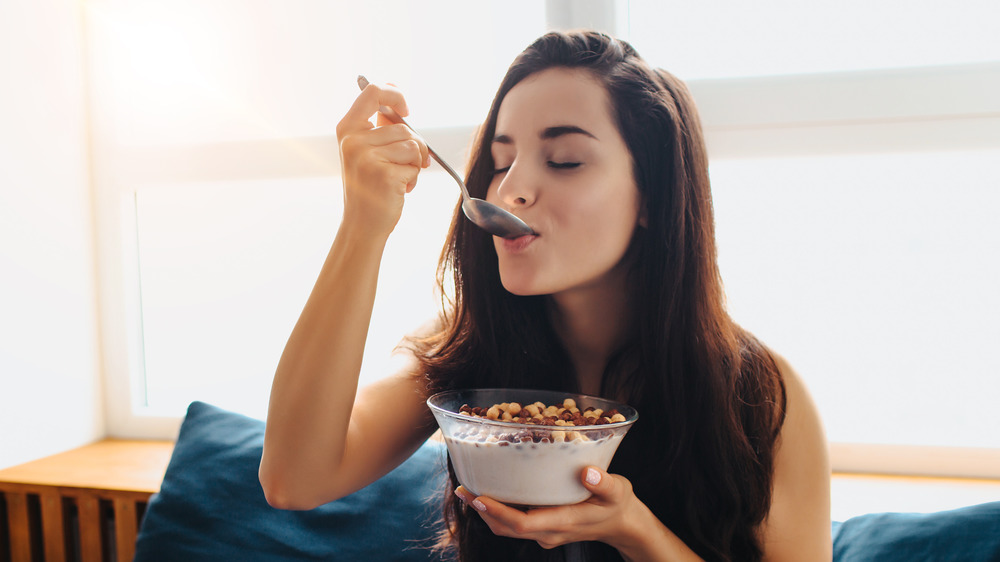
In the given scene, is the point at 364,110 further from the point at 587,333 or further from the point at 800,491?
the point at 800,491

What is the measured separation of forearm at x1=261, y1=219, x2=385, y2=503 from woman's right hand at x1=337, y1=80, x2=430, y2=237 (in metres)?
0.03

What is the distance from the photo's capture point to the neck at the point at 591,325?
116 centimetres

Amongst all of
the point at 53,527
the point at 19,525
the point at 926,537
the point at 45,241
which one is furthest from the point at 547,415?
the point at 45,241

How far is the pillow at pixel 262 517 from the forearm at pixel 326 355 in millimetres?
463

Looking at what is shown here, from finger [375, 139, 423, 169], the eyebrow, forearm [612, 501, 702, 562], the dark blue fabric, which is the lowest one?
the dark blue fabric

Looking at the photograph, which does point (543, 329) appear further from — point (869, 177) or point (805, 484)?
point (869, 177)

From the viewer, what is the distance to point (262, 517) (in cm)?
134

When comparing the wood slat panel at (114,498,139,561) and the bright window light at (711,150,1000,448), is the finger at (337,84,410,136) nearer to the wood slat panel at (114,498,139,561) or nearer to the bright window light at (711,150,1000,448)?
the bright window light at (711,150,1000,448)

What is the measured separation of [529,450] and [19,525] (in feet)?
5.78

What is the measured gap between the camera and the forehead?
99 centimetres

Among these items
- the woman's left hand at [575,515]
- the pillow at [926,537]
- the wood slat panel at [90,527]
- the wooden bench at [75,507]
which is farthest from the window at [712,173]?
the woman's left hand at [575,515]

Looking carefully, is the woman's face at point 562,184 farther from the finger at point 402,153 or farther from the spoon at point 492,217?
the finger at point 402,153

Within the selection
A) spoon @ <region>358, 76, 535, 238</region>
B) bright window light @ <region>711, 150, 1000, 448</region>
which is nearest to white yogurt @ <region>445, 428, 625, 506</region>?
spoon @ <region>358, 76, 535, 238</region>

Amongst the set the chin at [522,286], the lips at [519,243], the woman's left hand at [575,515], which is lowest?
the woman's left hand at [575,515]
